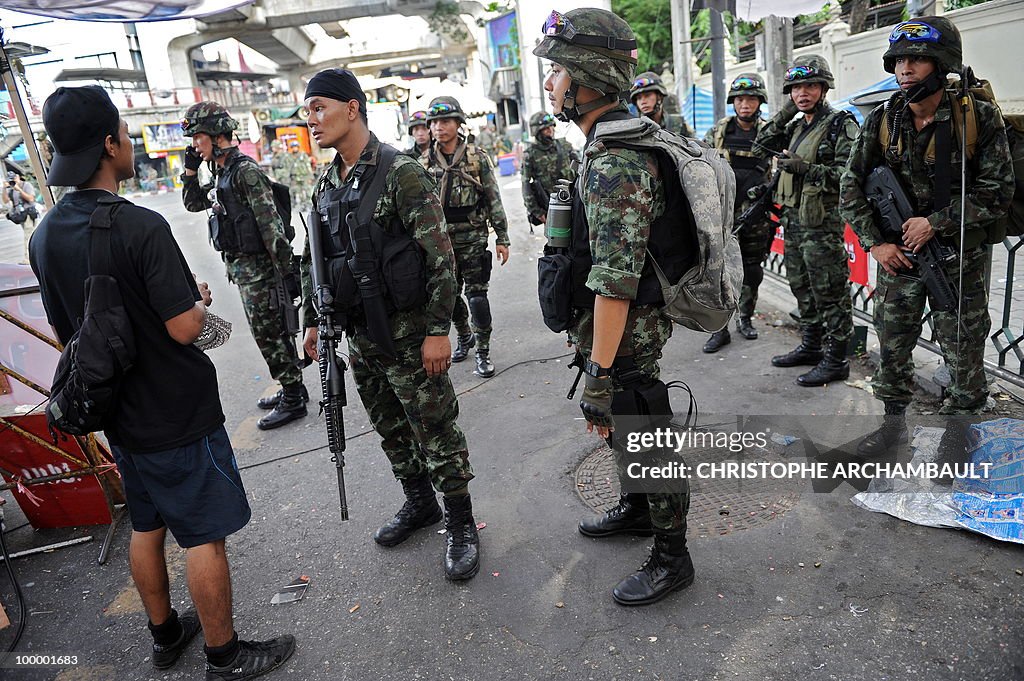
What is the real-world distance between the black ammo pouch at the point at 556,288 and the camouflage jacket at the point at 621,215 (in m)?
0.17

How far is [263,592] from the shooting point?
3.05 meters

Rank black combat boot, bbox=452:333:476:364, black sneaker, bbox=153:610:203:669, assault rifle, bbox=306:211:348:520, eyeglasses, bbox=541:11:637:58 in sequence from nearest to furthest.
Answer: eyeglasses, bbox=541:11:637:58 → black sneaker, bbox=153:610:203:669 → assault rifle, bbox=306:211:348:520 → black combat boot, bbox=452:333:476:364

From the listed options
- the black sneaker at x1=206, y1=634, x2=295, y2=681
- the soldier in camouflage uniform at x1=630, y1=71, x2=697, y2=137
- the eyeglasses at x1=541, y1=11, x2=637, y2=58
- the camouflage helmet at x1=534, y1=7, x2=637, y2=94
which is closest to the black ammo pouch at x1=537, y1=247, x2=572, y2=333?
the camouflage helmet at x1=534, y1=7, x2=637, y2=94

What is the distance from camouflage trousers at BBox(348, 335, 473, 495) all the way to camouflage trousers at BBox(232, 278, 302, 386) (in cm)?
196

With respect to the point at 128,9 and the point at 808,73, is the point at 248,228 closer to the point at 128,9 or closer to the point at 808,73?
the point at 128,9

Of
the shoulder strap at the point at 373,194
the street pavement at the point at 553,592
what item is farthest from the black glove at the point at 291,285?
the shoulder strap at the point at 373,194

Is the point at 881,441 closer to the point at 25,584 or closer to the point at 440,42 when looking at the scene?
the point at 25,584

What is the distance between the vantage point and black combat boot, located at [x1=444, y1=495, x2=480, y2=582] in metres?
2.98

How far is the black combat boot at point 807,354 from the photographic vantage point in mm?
4980

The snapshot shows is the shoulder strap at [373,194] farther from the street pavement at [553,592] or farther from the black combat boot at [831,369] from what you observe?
the black combat boot at [831,369]

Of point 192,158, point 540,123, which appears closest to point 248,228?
point 192,158

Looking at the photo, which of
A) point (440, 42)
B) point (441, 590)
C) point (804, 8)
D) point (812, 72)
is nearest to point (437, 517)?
point (441, 590)

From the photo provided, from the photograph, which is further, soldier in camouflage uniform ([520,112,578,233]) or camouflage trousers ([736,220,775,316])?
soldier in camouflage uniform ([520,112,578,233])

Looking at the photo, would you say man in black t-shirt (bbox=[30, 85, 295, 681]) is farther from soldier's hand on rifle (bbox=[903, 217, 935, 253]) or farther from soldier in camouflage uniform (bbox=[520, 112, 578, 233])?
soldier in camouflage uniform (bbox=[520, 112, 578, 233])
